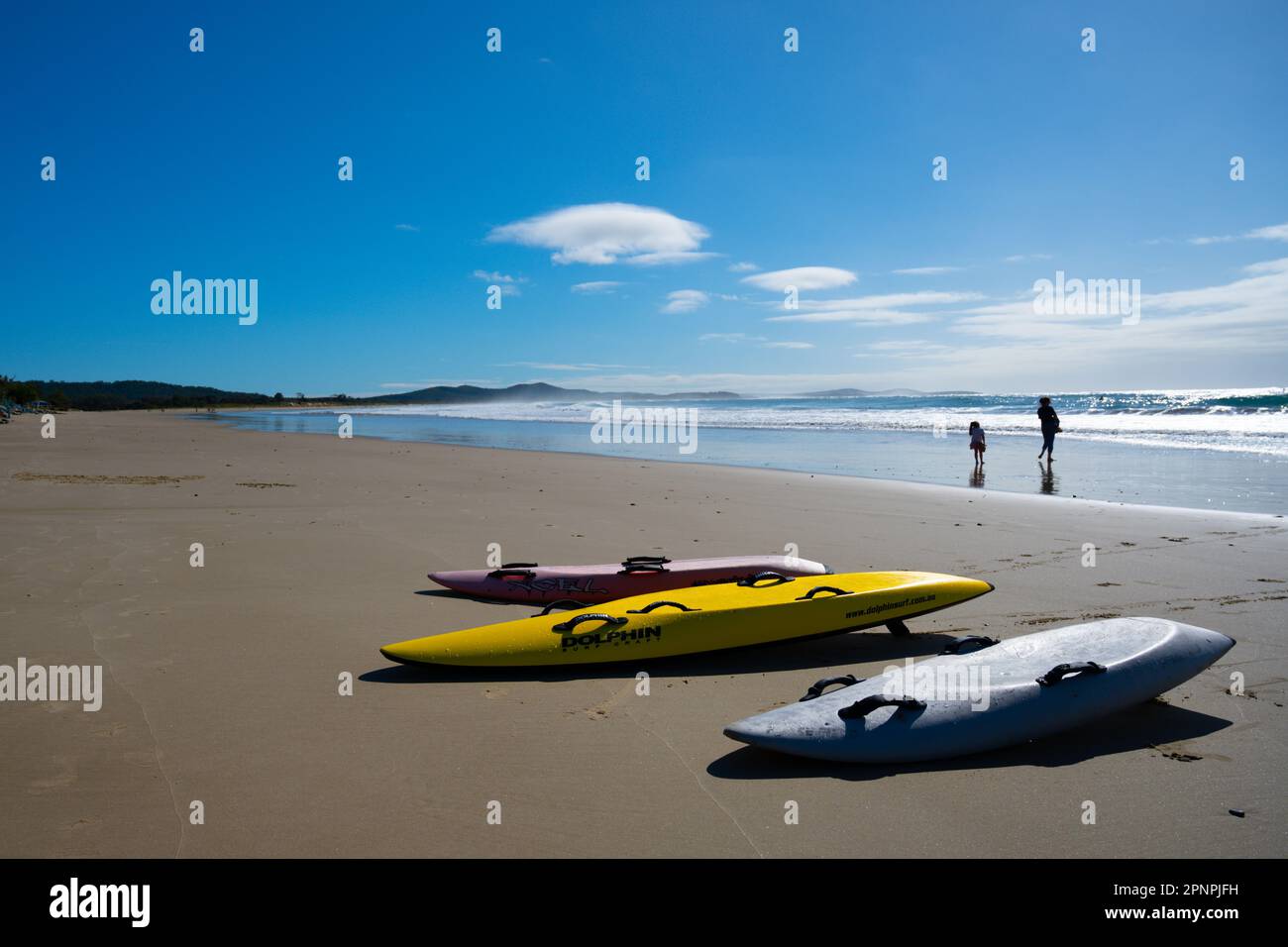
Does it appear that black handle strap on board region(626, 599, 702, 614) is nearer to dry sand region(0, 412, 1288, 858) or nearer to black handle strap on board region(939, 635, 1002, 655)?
dry sand region(0, 412, 1288, 858)

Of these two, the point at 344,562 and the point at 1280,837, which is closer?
the point at 1280,837

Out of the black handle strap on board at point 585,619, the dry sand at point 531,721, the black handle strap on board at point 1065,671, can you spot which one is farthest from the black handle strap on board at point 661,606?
the black handle strap on board at point 1065,671

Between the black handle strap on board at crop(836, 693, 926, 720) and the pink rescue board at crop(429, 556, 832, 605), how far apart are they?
91.6 inches

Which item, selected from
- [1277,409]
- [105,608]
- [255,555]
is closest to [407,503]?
[255,555]

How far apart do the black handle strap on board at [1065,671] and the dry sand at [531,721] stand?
27 cm

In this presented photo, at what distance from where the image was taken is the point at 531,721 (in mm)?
3525

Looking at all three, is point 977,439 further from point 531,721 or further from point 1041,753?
point 531,721

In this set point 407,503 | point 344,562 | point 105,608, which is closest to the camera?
point 105,608

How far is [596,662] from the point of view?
4.22 m

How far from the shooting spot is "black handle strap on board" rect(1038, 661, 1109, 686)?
335 centimetres

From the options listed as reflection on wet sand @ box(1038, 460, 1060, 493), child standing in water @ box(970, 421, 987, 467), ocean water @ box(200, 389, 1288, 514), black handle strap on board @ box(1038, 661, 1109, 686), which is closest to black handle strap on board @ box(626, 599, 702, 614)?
black handle strap on board @ box(1038, 661, 1109, 686)
